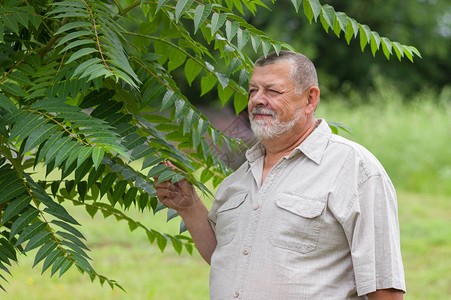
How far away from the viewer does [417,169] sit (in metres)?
9.41

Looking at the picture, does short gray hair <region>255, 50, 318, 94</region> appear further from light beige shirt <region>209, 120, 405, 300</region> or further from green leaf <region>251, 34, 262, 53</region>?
light beige shirt <region>209, 120, 405, 300</region>

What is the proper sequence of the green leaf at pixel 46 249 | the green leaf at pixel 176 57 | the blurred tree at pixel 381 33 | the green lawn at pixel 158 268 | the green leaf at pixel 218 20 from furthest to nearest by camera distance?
the blurred tree at pixel 381 33
the green lawn at pixel 158 268
the green leaf at pixel 176 57
the green leaf at pixel 218 20
the green leaf at pixel 46 249

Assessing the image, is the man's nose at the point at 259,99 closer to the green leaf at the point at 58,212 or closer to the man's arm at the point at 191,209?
the man's arm at the point at 191,209

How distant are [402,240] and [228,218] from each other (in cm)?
511

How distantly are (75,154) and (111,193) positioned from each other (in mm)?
718

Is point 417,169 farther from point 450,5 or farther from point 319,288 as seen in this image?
point 450,5

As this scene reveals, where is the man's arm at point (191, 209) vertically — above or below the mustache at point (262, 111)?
below

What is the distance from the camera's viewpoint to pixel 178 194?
243cm

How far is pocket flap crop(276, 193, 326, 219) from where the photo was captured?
204 centimetres

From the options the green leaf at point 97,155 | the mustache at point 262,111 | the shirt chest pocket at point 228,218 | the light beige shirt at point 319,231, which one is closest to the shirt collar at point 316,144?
the light beige shirt at point 319,231

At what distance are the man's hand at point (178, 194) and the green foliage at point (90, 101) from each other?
0.05 metres

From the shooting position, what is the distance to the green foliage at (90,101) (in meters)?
1.91

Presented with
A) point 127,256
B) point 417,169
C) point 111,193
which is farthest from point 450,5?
point 111,193

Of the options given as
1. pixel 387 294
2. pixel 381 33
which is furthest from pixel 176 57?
pixel 381 33
